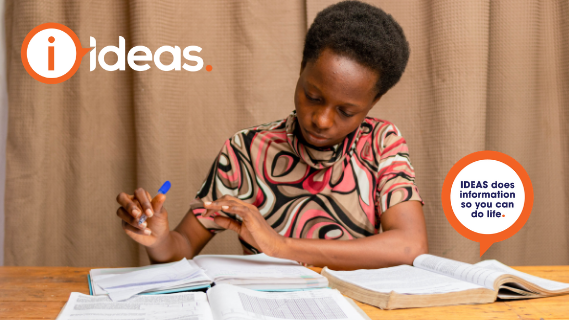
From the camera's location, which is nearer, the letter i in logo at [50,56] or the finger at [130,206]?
the finger at [130,206]

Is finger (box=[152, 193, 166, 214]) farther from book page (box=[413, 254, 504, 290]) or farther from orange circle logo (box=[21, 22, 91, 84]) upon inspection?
orange circle logo (box=[21, 22, 91, 84])

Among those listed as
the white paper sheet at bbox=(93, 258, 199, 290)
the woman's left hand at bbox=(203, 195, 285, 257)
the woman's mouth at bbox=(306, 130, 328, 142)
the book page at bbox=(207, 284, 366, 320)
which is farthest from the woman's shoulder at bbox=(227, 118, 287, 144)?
the book page at bbox=(207, 284, 366, 320)

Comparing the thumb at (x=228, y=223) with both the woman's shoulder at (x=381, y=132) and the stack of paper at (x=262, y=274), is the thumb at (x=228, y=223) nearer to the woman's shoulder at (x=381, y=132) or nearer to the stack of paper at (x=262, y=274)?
the stack of paper at (x=262, y=274)

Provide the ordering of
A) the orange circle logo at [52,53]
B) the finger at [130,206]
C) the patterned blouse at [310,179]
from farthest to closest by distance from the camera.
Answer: the orange circle logo at [52,53] < the patterned blouse at [310,179] < the finger at [130,206]

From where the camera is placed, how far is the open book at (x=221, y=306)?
582 mm

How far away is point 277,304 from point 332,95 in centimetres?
48

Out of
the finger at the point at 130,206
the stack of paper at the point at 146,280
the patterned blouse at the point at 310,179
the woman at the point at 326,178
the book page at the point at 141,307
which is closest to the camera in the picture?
the book page at the point at 141,307

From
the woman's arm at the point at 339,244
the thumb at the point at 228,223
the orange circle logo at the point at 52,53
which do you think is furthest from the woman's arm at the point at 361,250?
the orange circle logo at the point at 52,53

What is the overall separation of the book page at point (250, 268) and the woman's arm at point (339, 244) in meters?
0.03

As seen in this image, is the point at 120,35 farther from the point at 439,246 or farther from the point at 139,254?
the point at 439,246

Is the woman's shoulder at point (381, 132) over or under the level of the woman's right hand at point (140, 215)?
over

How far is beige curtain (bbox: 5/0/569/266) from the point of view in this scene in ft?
5.11

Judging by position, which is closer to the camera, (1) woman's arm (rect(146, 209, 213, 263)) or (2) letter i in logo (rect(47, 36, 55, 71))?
(1) woman's arm (rect(146, 209, 213, 263))

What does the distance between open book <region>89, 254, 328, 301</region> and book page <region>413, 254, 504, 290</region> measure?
0.78 ft
